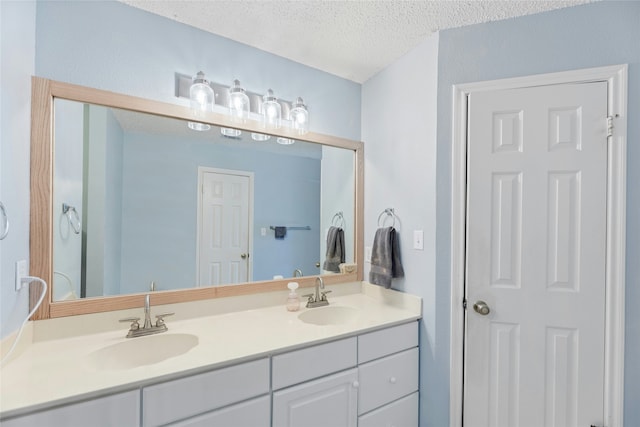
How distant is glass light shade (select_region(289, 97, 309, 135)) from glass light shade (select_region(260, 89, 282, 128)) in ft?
0.36

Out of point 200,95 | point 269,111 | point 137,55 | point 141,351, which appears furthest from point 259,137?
point 141,351

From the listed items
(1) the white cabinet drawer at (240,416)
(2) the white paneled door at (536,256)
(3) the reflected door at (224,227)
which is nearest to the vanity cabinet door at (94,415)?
(1) the white cabinet drawer at (240,416)

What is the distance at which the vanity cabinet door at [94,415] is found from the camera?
0.90 meters

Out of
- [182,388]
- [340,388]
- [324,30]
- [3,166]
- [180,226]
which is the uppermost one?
[324,30]

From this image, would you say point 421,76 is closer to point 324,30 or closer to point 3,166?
point 324,30

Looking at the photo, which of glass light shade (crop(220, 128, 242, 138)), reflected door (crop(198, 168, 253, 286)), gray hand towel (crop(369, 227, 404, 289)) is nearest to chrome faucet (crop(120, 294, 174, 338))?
reflected door (crop(198, 168, 253, 286))

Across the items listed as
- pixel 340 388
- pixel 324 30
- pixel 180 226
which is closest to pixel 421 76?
pixel 324 30

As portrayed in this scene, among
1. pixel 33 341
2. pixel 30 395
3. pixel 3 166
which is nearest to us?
pixel 30 395

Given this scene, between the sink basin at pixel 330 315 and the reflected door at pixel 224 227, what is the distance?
0.44 meters

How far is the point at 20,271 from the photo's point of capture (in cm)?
118

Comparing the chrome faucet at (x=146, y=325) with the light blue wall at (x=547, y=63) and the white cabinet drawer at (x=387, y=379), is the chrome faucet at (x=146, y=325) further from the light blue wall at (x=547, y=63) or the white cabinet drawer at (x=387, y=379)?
the light blue wall at (x=547, y=63)

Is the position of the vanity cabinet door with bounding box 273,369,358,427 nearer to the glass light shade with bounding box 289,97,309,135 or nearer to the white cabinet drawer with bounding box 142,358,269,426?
the white cabinet drawer with bounding box 142,358,269,426

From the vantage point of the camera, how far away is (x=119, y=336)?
1.36 m

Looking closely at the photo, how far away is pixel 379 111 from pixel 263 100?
0.79 metres
